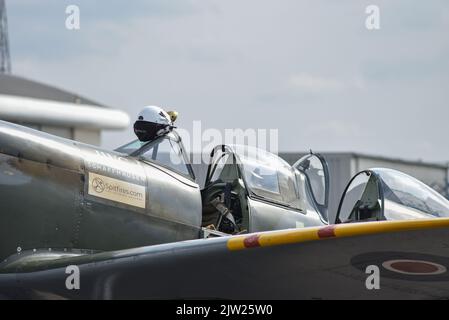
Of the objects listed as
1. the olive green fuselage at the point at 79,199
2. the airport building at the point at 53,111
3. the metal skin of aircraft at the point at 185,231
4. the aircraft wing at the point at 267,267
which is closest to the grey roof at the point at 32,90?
the airport building at the point at 53,111

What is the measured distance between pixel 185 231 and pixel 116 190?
77 centimetres

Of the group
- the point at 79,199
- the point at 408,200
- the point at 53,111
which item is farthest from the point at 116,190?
the point at 53,111

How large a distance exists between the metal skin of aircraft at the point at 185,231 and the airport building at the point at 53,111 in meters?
25.4

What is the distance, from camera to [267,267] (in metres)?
6.33

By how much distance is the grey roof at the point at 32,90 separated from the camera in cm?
3665

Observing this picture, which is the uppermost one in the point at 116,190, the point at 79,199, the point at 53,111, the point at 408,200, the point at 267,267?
the point at 53,111

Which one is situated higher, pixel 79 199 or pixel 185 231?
pixel 79 199

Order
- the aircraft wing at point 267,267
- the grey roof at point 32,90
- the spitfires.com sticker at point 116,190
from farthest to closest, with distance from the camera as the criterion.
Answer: the grey roof at point 32,90
the spitfires.com sticker at point 116,190
the aircraft wing at point 267,267

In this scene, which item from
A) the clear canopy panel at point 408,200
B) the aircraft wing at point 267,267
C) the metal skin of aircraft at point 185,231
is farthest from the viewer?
the clear canopy panel at point 408,200

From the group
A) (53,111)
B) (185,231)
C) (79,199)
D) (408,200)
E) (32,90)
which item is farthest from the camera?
(32,90)

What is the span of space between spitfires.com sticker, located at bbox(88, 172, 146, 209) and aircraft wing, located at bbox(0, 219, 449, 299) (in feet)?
2.27

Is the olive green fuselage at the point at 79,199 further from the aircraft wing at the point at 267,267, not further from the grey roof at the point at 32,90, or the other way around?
the grey roof at the point at 32,90

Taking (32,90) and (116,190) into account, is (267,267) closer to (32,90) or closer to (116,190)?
(116,190)

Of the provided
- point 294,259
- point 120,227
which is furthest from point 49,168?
point 294,259
